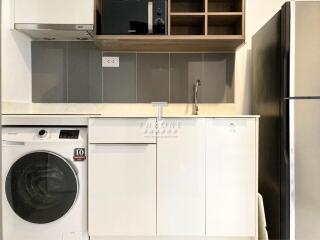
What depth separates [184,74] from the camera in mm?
2521

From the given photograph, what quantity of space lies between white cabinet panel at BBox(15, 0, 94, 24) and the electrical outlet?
0.43 m

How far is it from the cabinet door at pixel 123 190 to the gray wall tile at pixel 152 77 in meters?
0.71

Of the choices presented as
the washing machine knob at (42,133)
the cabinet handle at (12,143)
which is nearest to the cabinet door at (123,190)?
the washing machine knob at (42,133)

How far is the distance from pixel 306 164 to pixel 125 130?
1122mm

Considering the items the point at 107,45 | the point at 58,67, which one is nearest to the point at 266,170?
the point at 107,45

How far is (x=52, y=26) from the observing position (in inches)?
84.5

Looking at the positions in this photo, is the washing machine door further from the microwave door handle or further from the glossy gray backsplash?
the microwave door handle

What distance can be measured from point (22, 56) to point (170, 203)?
1.62 meters

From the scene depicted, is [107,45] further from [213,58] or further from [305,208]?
[305,208]

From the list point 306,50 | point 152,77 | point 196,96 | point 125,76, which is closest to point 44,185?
point 125,76

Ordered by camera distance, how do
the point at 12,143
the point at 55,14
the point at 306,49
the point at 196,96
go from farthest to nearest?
the point at 196,96 < the point at 55,14 < the point at 12,143 < the point at 306,49

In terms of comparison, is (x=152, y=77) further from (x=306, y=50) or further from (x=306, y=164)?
(x=306, y=164)

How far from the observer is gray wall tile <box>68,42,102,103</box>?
8.24ft

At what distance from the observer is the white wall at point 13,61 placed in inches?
82.1
